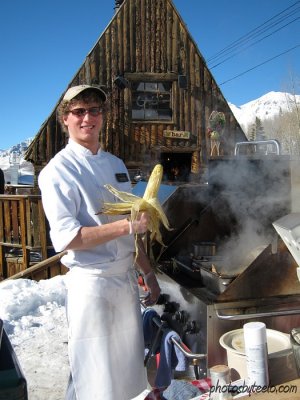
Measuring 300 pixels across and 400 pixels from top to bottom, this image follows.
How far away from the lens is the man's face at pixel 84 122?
7.57ft

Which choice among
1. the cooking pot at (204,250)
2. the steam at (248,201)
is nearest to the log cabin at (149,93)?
the steam at (248,201)

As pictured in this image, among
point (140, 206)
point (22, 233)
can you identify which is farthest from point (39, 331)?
point (140, 206)

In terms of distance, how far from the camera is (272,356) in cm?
214

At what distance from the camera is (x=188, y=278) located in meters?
3.46

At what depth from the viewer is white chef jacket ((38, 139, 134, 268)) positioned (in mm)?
2113

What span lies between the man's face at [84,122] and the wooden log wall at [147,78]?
10566 mm

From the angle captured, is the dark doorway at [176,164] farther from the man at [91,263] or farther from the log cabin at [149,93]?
the man at [91,263]

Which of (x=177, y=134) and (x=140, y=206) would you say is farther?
(x=177, y=134)

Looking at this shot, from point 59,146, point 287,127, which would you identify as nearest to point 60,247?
point 59,146

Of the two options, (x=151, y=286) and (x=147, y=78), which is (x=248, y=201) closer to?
(x=151, y=286)

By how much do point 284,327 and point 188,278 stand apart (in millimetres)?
923

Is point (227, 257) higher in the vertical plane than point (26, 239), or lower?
higher

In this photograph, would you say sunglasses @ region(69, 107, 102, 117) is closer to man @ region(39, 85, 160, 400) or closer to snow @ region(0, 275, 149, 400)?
man @ region(39, 85, 160, 400)

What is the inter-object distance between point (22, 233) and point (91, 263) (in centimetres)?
540
